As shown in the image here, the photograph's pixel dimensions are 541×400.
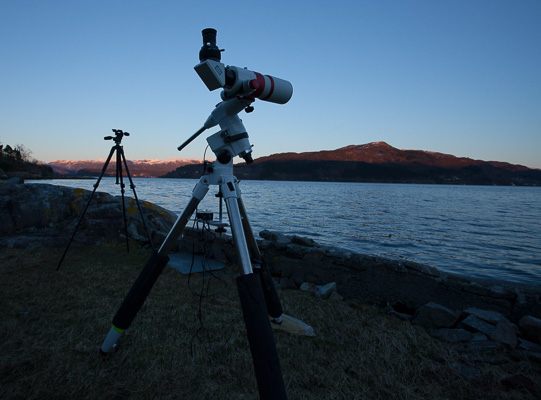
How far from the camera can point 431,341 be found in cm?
331

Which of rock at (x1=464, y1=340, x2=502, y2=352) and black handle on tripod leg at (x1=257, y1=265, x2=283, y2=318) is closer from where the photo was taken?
black handle on tripod leg at (x1=257, y1=265, x2=283, y2=318)

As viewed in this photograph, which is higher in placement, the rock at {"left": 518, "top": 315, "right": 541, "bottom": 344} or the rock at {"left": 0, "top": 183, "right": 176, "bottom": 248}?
the rock at {"left": 0, "top": 183, "right": 176, "bottom": 248}

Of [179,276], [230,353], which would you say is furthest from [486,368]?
[179,276]

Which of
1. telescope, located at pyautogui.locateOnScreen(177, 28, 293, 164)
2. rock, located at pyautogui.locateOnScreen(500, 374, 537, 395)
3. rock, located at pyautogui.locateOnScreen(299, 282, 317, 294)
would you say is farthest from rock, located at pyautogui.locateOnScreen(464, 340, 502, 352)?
telescope, located at pyautogui.locateOnScreen(177, 28, 293, 164)

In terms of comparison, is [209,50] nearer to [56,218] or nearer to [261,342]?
[261,342]

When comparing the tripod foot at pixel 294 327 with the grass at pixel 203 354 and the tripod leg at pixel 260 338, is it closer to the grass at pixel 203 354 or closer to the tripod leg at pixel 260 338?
the grass at pixel 203 354

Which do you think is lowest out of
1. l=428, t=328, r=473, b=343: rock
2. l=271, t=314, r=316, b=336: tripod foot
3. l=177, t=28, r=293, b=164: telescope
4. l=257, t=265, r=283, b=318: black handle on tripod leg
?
l=428, t=328, r=473, b=343: rock

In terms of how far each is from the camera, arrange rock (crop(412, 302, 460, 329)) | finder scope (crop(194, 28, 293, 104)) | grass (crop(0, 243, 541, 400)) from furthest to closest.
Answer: rock (crop(412, 302, 460, 329)) < grass (crop(0, 243, 541, 400)) < finder scope (crop(194, 28, 293, 104))

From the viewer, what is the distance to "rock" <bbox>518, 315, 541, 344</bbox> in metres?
3.51

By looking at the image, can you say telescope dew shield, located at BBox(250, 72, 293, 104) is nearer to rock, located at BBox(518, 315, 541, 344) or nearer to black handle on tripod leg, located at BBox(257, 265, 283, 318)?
black handle on tripod leg, located at BBox(257, 265, 283, 318)

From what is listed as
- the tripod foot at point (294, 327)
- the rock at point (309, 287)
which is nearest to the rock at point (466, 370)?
the tripod foot at point (294, 327)

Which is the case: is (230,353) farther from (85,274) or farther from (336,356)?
(85,274)

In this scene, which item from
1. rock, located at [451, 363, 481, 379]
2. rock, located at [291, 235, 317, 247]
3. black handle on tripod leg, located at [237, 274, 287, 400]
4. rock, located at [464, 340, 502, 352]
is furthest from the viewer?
rock, located at [291, 235, 317, 247]

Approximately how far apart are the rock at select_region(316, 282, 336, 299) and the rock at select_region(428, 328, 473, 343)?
4.86 feet
